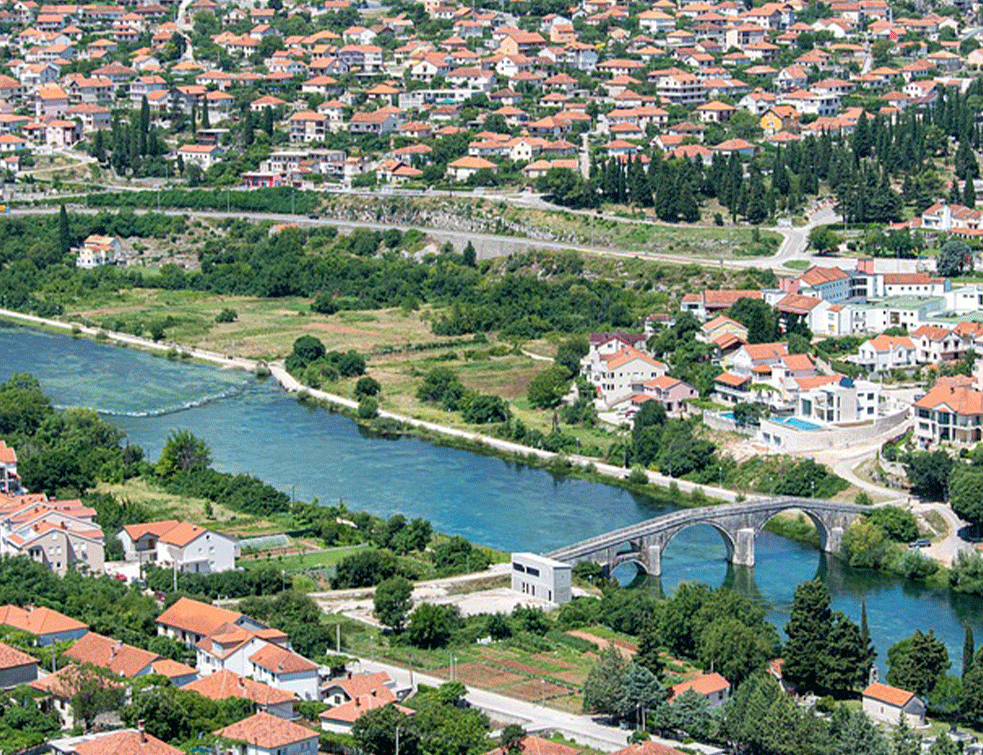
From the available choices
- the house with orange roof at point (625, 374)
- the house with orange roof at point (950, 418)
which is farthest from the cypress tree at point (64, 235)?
the house with orange roof at point (950, 418)

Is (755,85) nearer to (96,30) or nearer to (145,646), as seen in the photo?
(96,30)

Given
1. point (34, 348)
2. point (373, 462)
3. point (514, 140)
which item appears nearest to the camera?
point (373, 462)

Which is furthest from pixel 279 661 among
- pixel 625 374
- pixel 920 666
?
pixel 625 374

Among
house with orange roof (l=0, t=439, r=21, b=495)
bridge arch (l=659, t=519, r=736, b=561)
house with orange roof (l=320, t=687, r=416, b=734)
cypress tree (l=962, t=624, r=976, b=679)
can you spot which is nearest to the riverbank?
bridge arch (l=659, t=519, r=736, b=561)

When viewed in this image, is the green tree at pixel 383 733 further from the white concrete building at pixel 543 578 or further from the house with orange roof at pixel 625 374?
the house with orange roof at pixel 625 374

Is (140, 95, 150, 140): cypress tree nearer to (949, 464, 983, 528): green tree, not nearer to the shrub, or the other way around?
the shrub

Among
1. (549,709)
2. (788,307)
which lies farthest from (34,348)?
(549,709)

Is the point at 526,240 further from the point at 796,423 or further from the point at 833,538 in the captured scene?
the point at 833,538
